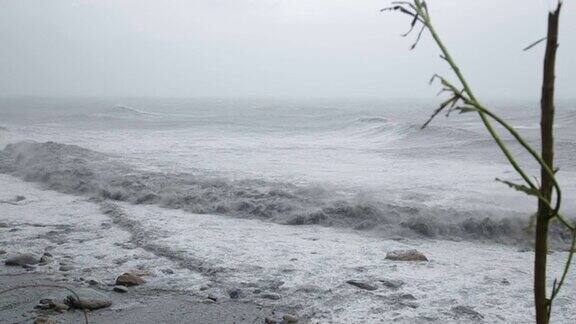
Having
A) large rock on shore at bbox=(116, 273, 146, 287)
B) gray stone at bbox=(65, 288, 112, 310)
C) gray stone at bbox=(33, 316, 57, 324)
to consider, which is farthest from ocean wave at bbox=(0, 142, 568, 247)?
gray stone at bbox=(33, 316, 57, 324)

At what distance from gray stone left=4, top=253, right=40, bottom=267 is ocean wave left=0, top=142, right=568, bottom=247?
10.00 feet

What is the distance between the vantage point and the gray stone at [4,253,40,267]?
5.32 metres

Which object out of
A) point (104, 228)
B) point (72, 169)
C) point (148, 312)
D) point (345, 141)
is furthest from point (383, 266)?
point (345, 141)

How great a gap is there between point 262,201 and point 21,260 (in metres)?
4.02

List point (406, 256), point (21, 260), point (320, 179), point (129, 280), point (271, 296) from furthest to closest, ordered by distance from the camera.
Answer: point (320, 179) → point (406, 256) → point (21, 260) → point (129, 280) → point (271, 296)

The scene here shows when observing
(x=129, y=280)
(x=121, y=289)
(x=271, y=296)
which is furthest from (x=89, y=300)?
(x=271, y=296)

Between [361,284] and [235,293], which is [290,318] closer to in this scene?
[235,293]

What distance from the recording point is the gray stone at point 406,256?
556 centimetres

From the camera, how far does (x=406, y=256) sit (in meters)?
5.60

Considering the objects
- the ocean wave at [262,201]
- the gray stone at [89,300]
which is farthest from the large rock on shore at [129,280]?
the ocean wave at [262,201]

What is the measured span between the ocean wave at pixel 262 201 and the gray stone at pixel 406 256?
3.69 ft

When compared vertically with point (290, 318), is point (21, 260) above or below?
below

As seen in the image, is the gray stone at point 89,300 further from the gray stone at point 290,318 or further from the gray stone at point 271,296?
the gray stone at point 290,318

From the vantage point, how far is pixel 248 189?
959 cm
